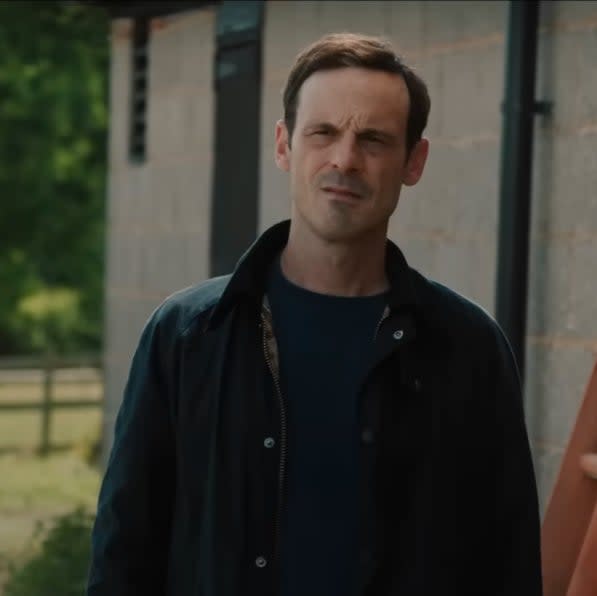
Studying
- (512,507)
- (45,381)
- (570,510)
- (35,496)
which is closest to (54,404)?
(45,381)

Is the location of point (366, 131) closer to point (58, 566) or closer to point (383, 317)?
point (383, 317)

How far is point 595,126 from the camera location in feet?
19.0

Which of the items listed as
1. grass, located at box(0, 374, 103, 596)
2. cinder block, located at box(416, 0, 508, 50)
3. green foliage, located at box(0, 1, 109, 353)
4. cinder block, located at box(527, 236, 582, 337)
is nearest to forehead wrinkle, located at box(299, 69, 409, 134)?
cinder block, located at box(527, 236, 582, 337)

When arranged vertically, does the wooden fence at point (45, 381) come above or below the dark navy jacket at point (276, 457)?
below

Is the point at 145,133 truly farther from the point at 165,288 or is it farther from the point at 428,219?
the point at 428,219

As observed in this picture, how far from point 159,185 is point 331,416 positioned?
6830 mm

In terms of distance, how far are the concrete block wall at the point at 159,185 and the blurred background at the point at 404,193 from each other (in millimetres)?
14

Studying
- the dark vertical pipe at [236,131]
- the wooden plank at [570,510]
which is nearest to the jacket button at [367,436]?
the wooden plank at [570,510]

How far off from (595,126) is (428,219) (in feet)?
3.85

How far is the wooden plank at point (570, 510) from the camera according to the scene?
175 inches

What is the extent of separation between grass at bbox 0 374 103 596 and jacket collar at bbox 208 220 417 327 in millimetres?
6199

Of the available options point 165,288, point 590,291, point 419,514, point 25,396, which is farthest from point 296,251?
point 25,396

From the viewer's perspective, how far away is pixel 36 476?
16.8 m

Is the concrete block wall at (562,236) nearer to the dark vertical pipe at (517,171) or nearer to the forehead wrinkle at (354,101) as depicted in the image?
the dark vertical pipe at (517,171)
